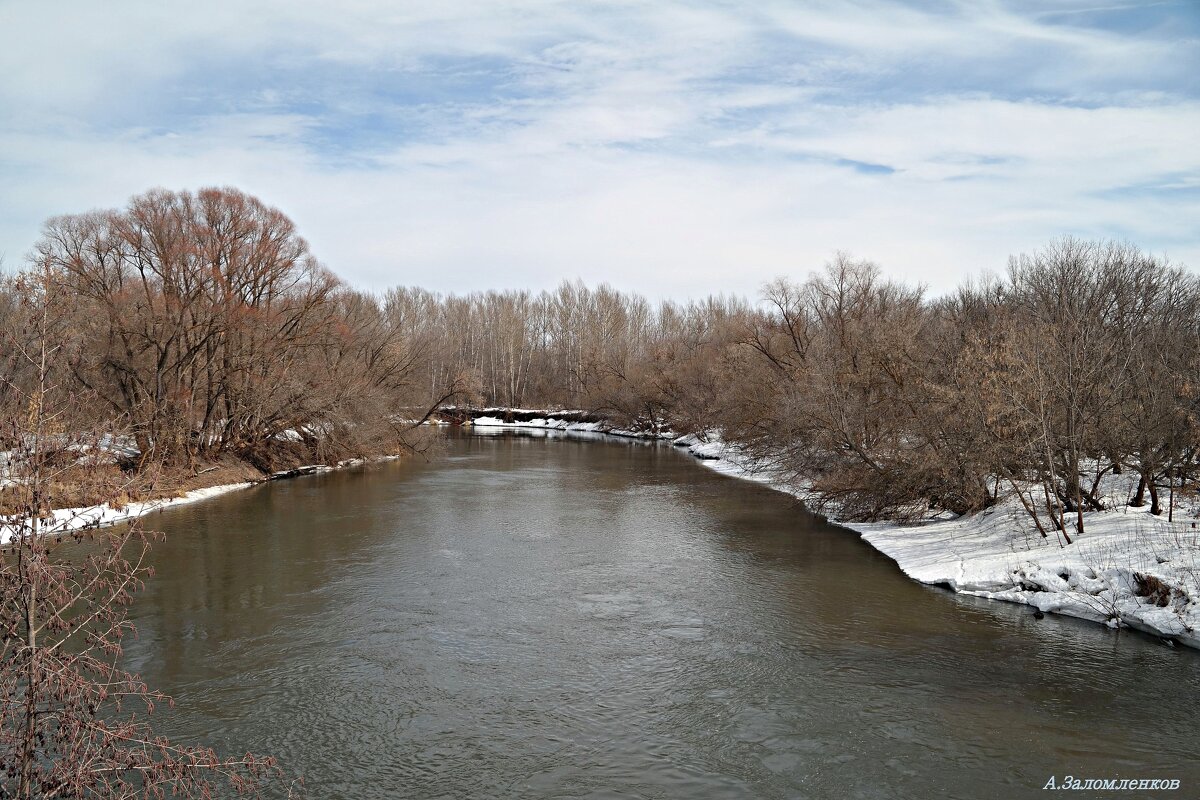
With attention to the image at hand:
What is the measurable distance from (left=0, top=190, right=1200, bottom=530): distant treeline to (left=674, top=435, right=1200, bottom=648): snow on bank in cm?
77

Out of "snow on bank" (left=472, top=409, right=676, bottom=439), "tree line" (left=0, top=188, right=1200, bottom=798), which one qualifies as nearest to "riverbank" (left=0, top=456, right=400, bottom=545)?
"tree line" (left=0, top=188, right=1200, bottom=798)

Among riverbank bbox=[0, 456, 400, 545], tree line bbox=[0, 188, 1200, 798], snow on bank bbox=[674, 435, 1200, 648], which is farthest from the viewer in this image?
riverbank bbox=[0, 456, 400, 545]

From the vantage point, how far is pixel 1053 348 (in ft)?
54.4

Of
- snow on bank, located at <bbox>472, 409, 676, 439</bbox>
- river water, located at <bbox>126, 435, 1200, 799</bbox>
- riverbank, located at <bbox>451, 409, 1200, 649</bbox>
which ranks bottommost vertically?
river water, located at <bbox>126, 435, 1200, 799</bbox>

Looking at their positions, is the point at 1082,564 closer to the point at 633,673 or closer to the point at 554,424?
the point at 633,673

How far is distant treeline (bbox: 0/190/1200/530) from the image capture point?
16609 mm

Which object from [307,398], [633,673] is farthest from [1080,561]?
[307,398]

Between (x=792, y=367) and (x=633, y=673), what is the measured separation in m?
26.8

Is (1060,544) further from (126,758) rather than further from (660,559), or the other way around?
(126,758)

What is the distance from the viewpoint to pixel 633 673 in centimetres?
1114

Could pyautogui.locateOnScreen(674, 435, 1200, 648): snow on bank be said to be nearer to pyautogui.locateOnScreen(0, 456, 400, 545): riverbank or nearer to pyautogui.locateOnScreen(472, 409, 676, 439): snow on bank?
pyautogui.locateOnScreen(0, 456, 400, 545): riverbank

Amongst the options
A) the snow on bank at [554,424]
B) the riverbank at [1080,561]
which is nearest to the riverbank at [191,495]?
the riverbank at [1080,561]

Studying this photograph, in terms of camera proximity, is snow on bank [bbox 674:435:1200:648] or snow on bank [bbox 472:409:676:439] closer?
snow on bank [bbox 674:435:1200:648]

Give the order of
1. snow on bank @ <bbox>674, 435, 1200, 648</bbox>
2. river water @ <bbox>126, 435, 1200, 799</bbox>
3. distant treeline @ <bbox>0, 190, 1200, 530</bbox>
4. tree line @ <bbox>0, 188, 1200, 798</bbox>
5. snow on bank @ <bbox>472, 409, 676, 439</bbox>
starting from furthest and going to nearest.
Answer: snow on bank @ <bbox>472, 409, 676, 439</bbox> → distant treeline @ <bbox>0, 190, 1200, 530</bbox> → snow on bank @ <bbox>674, 435, 1200, 648</bbox> → river water @ <bbox>126, 435, 1200, 799</bbox> → tree line @ <bbox>0, 188, 1200, 798</bbox>
